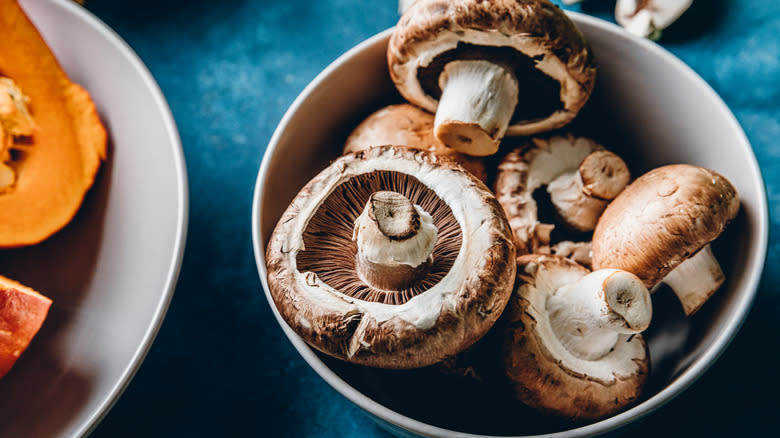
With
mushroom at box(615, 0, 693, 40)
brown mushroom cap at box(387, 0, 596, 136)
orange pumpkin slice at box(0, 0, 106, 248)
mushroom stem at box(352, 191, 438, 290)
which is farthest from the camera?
mushroom at box(615, 0, 693, 40)

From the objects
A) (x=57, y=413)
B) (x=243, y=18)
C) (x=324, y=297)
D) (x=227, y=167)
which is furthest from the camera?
(x=243, y=18)

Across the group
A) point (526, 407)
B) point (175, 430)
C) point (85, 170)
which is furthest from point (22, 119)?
point (526, 407)

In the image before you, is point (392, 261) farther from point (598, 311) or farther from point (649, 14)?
point (649, 14)

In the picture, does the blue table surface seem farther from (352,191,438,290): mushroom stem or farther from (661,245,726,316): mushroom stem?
(352,191,438,290): mushroom stem

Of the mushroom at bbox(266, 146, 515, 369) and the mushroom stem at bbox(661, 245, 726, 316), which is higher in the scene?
the mushroom at bbox(266, 146, 515, 369)

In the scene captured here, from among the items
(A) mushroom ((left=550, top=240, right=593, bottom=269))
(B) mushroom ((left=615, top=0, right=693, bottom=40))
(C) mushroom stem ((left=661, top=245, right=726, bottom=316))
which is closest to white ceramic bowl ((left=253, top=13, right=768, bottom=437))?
(C) mushroom stem ((left=661, top=245, right=726, bottom=316))

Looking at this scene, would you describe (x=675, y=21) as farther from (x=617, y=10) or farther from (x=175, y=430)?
(x=175, y=430)

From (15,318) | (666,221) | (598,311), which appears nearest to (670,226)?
(666,221)
